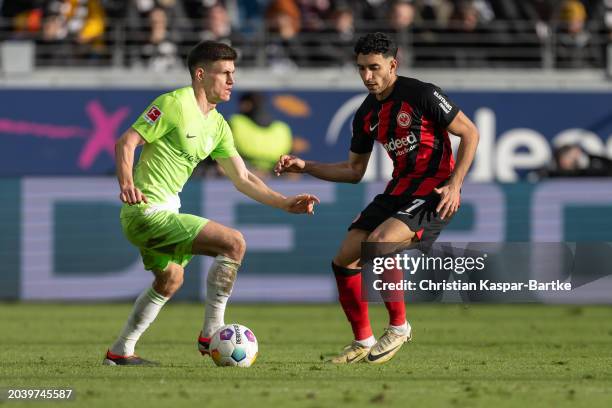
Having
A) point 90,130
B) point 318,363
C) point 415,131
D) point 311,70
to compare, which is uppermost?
point 415,131

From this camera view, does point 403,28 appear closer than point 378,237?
No

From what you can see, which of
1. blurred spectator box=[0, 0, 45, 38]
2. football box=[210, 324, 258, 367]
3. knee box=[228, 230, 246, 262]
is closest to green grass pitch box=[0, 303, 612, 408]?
football box=[210, 324, 258, 367]

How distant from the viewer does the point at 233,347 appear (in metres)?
8.56

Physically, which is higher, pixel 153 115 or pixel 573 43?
pixel 153 115

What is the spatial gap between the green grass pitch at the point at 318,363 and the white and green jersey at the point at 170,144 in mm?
1186

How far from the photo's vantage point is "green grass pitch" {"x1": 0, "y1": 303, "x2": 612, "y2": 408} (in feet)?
22.8

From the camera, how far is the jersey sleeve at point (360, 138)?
916cm

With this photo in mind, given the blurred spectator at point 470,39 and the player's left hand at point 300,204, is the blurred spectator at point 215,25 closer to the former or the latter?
the blurred spectator at point 470,39

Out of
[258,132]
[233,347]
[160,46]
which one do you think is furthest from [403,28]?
[233,347]

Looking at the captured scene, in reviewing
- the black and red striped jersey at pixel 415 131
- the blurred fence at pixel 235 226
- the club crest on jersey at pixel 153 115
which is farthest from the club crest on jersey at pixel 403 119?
the blurred fence at pixel 235 226

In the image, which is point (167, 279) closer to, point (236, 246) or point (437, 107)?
point (236, 246)

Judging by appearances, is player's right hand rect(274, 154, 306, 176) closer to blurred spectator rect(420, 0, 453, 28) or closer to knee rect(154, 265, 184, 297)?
knee rect(154, 265, 184, 297)

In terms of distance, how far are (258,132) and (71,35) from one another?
309 centimetres

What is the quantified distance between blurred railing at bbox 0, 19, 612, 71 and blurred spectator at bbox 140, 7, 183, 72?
0.05ft
